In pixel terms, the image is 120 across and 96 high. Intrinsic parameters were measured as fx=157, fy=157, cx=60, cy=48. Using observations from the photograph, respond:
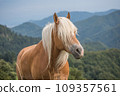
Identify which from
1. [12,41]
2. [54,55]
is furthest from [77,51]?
[12,41]

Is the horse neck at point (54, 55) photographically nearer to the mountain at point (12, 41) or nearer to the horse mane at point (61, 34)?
the horse mane at point (61, 34)

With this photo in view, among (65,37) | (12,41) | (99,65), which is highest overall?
(65,37)

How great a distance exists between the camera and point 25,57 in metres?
4.62

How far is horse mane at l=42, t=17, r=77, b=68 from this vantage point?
11.7 feet

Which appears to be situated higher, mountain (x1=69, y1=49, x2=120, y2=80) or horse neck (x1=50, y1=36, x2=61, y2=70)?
horse neck (x1=50, y1=36, x2=61, y2=70)

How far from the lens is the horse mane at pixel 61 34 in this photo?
11.7ft

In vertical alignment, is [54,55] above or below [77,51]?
below

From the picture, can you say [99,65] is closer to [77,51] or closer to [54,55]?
[54,55]

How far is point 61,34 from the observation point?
11.7ft

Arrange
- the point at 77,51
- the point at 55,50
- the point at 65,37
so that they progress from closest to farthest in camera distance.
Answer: the point at 77,51 → the point at 65,37 → the point at 55,50

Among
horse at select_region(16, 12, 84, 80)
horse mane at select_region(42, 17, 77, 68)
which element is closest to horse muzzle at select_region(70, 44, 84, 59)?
horse at select_region(16, 12, 84, 80)

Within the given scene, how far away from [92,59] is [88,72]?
27.1 m

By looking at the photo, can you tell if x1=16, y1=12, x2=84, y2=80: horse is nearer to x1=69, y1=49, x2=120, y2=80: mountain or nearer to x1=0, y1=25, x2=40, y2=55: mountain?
x1=69, y1=49, x2=120, y2=80: mountain

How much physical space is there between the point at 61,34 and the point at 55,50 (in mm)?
464
